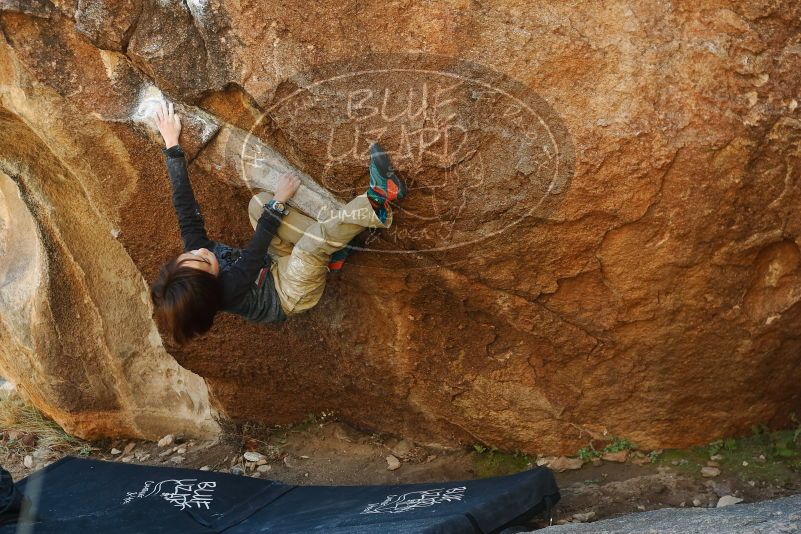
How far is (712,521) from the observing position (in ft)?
8.77

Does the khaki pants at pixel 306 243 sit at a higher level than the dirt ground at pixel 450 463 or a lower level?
higher

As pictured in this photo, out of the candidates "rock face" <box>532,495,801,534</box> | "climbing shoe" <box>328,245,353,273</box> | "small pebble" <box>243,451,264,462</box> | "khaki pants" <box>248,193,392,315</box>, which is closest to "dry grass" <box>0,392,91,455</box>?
"small pebble" <box>243,451,264,462</box>

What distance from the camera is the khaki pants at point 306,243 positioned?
10.2 feet

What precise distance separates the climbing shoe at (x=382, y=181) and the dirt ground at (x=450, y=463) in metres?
1.49

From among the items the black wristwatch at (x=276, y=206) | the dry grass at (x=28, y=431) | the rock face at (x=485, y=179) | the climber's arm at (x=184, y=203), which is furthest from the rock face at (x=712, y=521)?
the dry grass at (x=28, y=431)

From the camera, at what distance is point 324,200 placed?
3.29m

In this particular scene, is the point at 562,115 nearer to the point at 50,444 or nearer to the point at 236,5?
the point at 236,5

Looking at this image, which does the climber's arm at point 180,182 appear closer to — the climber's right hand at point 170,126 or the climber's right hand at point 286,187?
the climber's right hand at point 170,126

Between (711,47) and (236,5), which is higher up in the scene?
(236,5)

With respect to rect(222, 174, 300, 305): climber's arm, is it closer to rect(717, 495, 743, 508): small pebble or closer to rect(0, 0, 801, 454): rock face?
rect(0, 0, 801, 454): rock face

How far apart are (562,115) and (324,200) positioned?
3.15 ft

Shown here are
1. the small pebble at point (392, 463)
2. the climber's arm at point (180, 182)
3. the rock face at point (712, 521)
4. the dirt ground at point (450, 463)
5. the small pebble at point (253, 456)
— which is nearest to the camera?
the rock face at point (712, 521)

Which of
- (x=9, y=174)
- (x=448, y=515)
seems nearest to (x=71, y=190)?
(x=9, y=174)

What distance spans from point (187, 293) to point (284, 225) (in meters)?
0.47
